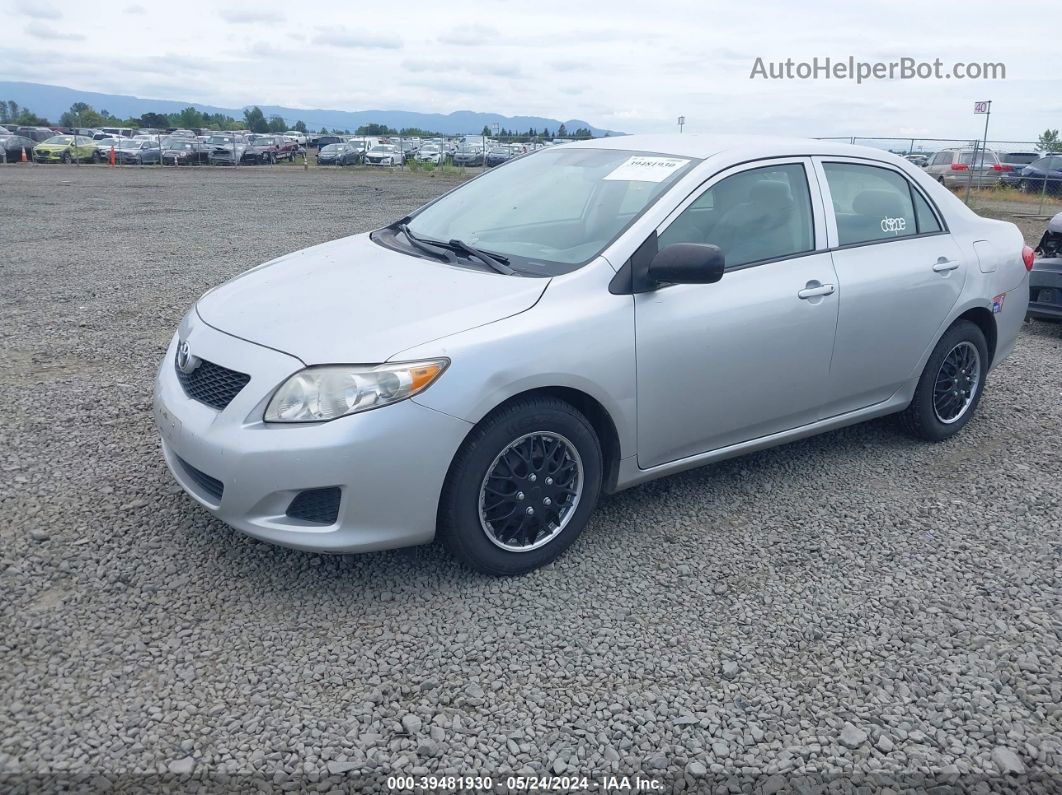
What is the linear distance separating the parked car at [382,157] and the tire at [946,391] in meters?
36.4

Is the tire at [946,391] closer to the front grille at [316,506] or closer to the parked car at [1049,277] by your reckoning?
the parked car at [1049,277]

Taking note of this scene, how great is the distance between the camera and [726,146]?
4.33 m

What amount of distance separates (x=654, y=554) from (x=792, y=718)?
1.10 meters

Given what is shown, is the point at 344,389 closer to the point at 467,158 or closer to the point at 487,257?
the point at 487,257

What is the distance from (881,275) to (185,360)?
3324mm

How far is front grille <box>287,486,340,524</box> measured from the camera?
3.16 metres

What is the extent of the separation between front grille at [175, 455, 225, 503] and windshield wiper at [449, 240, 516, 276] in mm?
1412

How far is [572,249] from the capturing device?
3.86 m

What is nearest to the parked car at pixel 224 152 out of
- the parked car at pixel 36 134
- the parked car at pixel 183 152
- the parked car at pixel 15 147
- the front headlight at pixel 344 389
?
the parked car at pixel 183 152

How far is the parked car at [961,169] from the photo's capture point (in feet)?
77.6

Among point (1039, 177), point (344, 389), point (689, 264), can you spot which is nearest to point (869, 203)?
point (689, 264)

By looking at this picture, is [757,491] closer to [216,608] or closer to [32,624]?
[216,608]

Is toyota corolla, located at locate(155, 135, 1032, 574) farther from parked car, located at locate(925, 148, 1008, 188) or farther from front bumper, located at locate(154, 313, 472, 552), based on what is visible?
parked car, located at locate(925, 148, 1008, 188)

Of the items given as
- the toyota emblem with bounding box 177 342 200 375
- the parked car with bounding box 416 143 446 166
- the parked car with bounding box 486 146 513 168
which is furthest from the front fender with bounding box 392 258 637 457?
the parked car with bounding box 486 146 513 168
